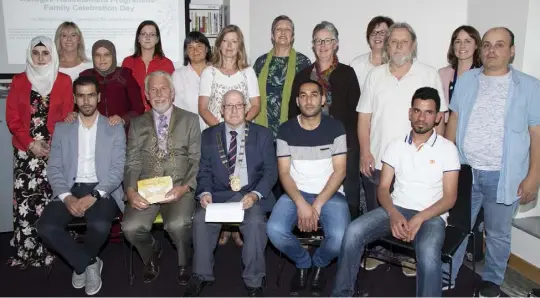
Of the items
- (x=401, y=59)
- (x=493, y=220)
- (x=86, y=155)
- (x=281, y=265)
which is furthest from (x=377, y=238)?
(x=86, y=155)

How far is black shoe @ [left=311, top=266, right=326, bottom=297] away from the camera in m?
3.48

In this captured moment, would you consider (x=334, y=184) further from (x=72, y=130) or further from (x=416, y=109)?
(x=72, y=130)

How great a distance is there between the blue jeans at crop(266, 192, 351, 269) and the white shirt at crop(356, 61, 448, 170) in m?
A: 0.53

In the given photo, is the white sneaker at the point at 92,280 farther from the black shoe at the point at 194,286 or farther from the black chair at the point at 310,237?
the black chair at the point at 310,237

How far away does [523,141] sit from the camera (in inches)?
129

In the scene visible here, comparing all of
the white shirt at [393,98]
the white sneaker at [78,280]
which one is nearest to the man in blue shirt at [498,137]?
the white shirt at [393,98]

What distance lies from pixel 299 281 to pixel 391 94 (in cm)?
152

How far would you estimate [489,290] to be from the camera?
3.40 meters

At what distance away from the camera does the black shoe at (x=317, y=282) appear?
3.48 m

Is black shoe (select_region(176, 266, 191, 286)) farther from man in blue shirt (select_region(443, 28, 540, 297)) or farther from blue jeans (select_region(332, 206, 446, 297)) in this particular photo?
man in blue shirt (select_region(443, 28, 540, 297))

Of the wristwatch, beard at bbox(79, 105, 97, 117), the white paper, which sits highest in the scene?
beard at bbox(79, 105, 97, 117)

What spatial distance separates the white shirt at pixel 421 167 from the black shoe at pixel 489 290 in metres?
0.62

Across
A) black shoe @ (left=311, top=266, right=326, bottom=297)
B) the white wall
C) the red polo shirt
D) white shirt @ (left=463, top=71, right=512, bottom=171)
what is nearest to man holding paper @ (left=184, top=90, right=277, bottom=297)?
black shoe @ (left=311, top=266, right=326, bottom=297)

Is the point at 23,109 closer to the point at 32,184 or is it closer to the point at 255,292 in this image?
the point at 32,184
